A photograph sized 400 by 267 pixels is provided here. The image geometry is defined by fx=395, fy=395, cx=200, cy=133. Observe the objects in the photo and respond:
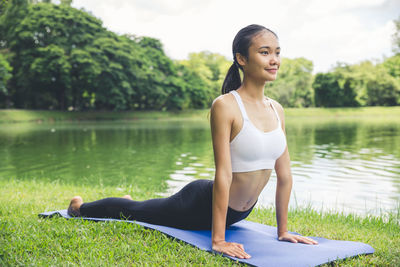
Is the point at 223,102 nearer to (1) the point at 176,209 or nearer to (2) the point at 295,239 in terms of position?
(1) the point at 176,209

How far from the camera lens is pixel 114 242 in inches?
116

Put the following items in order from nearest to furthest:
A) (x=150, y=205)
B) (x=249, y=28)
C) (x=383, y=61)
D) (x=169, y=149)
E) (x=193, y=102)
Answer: (x=249, y=28) < (x=150, y=205) < (x=169, y=149) < (x=193, y=102) < (x=383, y=61)

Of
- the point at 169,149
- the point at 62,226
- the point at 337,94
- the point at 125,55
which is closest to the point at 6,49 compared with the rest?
the point at 125,55

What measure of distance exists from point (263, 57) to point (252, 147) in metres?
0.63

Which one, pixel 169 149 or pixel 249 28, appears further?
pixel 169 149

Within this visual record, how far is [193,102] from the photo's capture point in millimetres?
54375

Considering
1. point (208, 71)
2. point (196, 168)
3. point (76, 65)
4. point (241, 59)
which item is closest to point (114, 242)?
point (241, 59)

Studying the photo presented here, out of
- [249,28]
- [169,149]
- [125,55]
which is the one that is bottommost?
[169,149]

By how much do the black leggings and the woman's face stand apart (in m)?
0.87

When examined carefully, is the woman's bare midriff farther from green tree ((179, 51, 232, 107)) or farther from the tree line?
green tree ((179, 51, 232, 107))

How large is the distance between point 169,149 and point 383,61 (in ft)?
205

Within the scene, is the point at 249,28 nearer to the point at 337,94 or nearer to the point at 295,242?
the point at 295,242

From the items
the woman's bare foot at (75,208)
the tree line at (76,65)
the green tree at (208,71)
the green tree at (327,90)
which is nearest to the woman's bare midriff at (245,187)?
the woman's bare foot at (75,208)

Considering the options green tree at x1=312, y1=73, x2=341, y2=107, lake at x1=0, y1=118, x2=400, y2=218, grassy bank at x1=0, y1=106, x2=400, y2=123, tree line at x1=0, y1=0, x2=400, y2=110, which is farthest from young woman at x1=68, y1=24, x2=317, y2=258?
green tree at x1=312, y1=73, x2=341, y2=107
